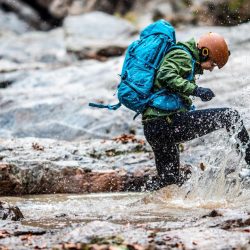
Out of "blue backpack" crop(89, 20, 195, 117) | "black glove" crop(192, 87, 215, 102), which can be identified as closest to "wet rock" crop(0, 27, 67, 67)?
"blue backpack" crop(89, 20, 195, 117)

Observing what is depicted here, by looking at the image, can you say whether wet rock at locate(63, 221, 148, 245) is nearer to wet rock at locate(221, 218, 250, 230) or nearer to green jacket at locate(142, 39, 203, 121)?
wet rock at locate(221, 218, 250, 230)

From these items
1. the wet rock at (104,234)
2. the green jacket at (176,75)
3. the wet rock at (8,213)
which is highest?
the green jacket at (176,75)

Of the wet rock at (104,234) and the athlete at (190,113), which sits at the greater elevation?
the athlete at (190,113)

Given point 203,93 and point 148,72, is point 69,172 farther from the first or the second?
point 203,93

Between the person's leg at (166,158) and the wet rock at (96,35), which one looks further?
the wet rock at (96,35)

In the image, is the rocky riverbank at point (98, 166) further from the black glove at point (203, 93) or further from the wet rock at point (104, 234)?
the black glove at point (203, 93)

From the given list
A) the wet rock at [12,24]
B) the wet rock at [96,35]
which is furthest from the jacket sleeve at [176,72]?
the wet rock at [12,24]

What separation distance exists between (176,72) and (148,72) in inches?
12.2

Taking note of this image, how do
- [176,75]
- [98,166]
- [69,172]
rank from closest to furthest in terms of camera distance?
[176,75], [69,172], [98,166]

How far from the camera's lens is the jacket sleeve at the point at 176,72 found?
6.18 meters

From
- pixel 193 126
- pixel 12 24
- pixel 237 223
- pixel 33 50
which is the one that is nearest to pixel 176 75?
pixel 193 126

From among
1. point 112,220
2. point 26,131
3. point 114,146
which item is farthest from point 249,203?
point 26,131

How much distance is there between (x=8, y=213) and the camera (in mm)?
5672

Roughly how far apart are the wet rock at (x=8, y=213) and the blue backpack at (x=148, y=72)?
170 cm
